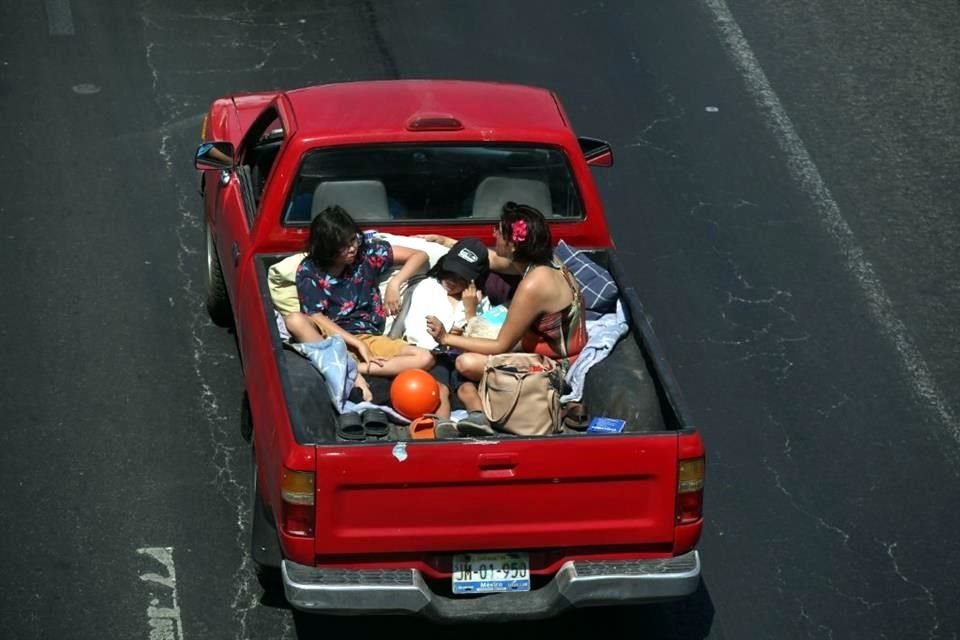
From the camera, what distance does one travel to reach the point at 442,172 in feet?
27.1

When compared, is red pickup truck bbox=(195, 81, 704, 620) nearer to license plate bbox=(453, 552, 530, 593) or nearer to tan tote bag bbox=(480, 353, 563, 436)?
license plate bbox=(453, 552, 530, 593)

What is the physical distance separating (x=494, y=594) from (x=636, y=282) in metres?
3.81

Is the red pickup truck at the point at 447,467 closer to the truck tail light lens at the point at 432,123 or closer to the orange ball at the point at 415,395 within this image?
the truck tail light lens at the point at 432,123

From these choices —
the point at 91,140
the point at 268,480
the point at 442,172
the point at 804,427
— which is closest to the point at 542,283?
the point at 442,172

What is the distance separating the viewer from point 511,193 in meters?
8.30

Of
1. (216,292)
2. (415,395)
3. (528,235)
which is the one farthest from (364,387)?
(216,292)

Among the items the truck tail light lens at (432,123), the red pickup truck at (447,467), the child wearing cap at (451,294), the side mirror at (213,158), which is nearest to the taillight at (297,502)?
the red pickup truck at (447,467)

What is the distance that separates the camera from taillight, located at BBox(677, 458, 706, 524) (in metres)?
6.61

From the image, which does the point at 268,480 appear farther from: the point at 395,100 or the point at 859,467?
the point at 859,467

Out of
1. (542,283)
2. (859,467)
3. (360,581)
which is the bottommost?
(859,467)

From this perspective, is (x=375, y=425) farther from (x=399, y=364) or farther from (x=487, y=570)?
(x=487, y=570)

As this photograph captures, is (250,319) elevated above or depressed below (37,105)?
above

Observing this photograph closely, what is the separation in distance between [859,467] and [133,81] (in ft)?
21.1

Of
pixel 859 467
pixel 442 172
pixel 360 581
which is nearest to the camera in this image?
pixel 360 581
